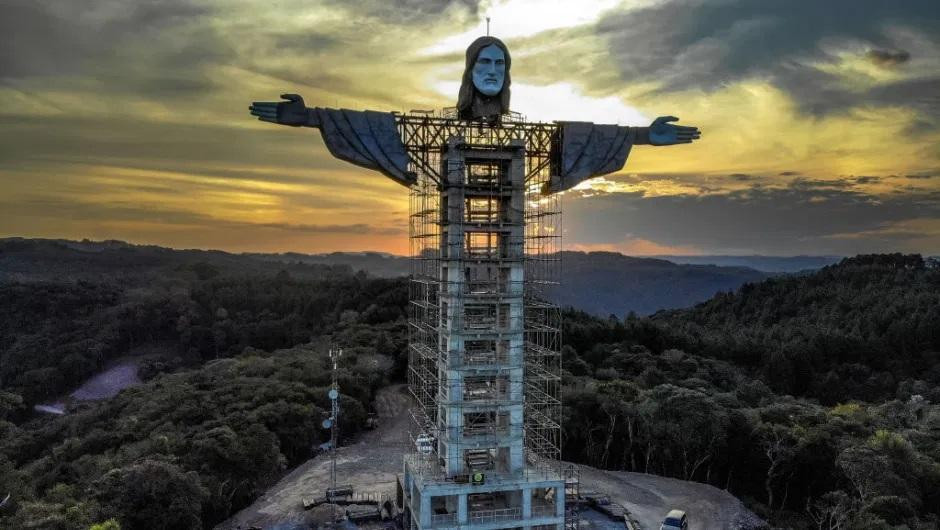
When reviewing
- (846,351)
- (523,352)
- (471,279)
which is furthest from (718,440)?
(846,351)

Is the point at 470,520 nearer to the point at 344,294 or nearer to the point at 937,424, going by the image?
the point at 937,424

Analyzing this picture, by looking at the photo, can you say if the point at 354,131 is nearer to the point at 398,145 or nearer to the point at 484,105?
the point at 398,145

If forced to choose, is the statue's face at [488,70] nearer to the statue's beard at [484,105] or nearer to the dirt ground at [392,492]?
the statue's beard at [484,105]

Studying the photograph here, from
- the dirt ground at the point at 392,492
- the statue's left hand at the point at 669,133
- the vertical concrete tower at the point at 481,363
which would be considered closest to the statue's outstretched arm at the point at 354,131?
the vertical concrete tower at the point at 481,363

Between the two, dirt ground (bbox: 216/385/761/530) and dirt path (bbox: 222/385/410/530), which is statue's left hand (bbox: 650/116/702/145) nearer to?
dirt ground (bbox: 216/385/761/530)

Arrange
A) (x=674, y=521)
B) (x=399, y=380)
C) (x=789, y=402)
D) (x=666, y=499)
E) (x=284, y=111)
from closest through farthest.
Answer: (x=284, y=111), (x=674, y=521), (x=666, y=499), (x=789, y=402), (x=399, y=380)

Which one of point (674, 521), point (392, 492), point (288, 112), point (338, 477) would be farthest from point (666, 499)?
point (288, 112)
